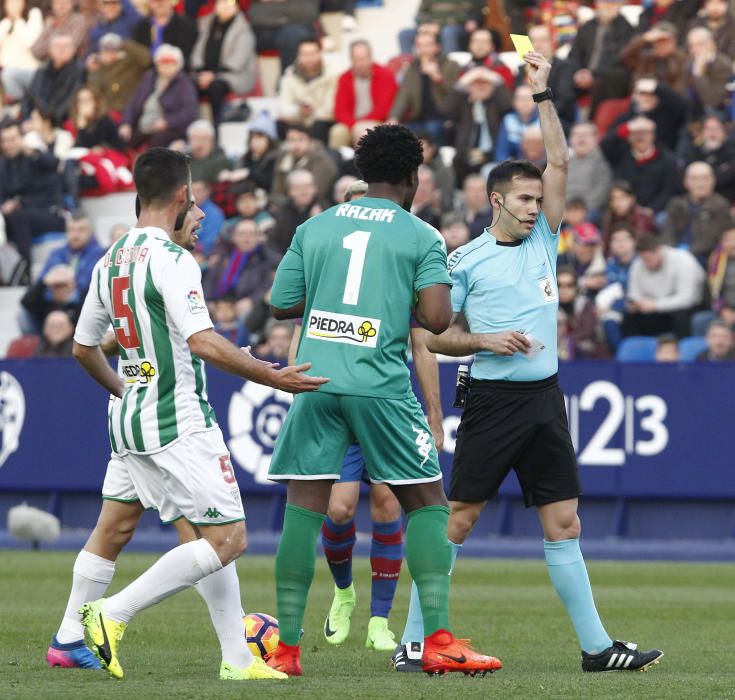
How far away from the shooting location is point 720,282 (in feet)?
60.8

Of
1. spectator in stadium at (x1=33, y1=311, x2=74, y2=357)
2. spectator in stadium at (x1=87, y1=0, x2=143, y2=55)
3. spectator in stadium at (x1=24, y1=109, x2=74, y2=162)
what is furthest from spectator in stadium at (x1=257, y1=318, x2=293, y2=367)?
spectator in stadium at (x1=87, y1=0, x2=143, y2=55)

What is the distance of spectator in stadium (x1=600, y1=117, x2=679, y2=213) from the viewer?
20.2m

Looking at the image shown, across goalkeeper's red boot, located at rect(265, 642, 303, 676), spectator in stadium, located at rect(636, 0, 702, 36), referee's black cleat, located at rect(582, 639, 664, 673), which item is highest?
spectator in stadium, located at rect(636, 0, 702, 36)

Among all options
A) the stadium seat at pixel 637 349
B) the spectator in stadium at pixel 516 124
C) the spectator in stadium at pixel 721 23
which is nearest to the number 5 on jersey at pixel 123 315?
the stadium seat at pixel 637 349

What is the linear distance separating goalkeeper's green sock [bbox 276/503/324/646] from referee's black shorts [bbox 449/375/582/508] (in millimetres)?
1033

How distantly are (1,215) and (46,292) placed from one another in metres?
2.32

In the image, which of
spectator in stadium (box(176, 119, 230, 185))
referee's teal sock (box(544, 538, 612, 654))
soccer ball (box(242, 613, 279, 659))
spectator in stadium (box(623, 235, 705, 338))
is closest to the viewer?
referee's teal sock (box(544, 538, 612, 654))

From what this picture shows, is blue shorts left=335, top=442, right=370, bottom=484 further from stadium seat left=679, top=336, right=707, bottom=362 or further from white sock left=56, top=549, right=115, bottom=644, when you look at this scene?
stadium seat left=679, top=336, right=707, bottom=362

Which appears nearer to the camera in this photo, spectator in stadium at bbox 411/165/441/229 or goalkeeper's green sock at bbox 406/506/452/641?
goalkeeper's green sock at bbox 406/506/452/641

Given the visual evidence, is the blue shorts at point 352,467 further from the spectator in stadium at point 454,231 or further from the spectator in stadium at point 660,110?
the spectator in stadium at point 660,110

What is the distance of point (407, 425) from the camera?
792 centimetres

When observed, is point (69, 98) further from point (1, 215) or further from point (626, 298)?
point (626, 298)

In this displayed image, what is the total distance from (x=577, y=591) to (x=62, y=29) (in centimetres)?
2039

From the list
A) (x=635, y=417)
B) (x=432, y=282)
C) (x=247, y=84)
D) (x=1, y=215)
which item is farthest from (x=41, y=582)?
(x=247, y=84)
